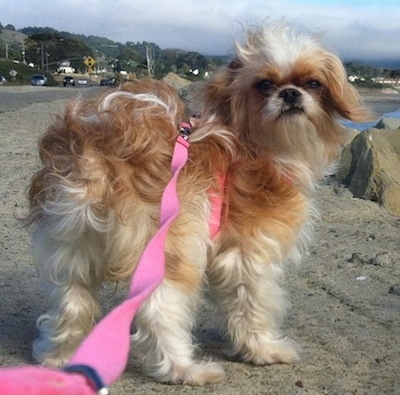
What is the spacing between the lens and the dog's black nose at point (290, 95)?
3748mm

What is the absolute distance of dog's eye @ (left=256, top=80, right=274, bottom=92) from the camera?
383cm

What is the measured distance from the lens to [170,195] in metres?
3.56

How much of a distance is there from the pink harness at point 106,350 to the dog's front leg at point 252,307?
0.62 m

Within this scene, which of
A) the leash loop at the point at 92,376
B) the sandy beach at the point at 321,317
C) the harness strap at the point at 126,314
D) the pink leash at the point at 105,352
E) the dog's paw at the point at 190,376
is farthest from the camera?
the sandy beach at the point at 321,317

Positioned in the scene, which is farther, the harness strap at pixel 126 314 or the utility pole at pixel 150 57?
the utility pole at pixel 150 57

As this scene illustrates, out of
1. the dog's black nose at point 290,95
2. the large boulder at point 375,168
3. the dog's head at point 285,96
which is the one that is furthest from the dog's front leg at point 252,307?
the large boulder at point 375,168

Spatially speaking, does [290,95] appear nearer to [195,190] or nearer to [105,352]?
[195,190]

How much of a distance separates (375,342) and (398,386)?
594 mm

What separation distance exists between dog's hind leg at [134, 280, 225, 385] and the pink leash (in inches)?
15.4

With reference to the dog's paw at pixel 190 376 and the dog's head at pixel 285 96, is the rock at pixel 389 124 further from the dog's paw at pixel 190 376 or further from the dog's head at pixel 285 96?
the dog's paw at pixel 190 376

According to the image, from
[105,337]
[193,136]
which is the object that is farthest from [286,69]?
[105,337]

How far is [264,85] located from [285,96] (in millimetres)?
144

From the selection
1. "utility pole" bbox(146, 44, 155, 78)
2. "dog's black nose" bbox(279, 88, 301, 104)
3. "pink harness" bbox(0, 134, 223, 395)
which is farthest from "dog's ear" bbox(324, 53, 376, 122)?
"utility pole" bbox(146, 44, 155, 78)

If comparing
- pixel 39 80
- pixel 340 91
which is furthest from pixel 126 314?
pixel 39 80
